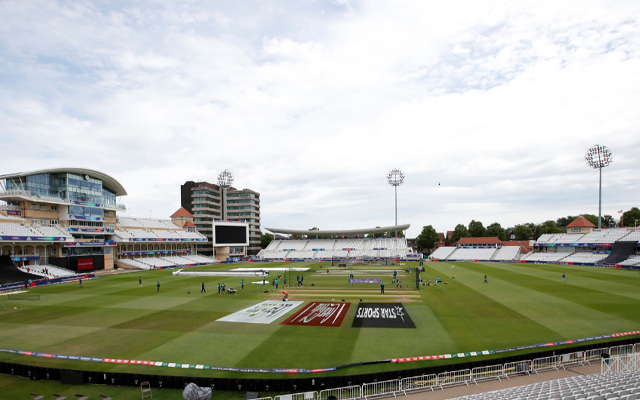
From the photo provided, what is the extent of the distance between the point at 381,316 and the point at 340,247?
69738 mm

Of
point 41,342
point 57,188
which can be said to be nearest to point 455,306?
point 41,342

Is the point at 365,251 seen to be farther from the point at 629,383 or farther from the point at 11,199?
the point at 629,383

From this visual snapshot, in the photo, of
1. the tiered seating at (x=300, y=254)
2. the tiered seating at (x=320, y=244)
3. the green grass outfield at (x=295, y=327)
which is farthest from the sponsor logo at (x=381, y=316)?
the tiered seating at (x=320, y=244)

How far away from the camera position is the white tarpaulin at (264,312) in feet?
78.9

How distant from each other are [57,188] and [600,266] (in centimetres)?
9635

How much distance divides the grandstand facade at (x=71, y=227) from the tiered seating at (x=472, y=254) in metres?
62.6

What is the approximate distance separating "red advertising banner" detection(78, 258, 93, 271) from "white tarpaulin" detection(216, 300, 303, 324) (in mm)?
46513

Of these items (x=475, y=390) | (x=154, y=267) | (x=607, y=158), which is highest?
(x=607, y=158)

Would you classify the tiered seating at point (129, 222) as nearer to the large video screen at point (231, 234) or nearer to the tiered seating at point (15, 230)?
the large video screen at point (231, 234)

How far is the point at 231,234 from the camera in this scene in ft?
287

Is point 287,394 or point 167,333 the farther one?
point 167,333

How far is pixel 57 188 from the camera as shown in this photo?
60000mm

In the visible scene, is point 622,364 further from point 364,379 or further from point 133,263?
point 133,263

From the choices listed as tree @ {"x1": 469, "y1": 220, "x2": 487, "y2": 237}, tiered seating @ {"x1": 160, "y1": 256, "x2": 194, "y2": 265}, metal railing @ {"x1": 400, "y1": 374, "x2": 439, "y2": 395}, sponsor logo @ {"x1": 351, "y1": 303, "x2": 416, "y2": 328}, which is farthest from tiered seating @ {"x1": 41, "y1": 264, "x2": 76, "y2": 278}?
tree @ {"x1": 469, "y1": 220, "x2": 487, "y2": 237}
